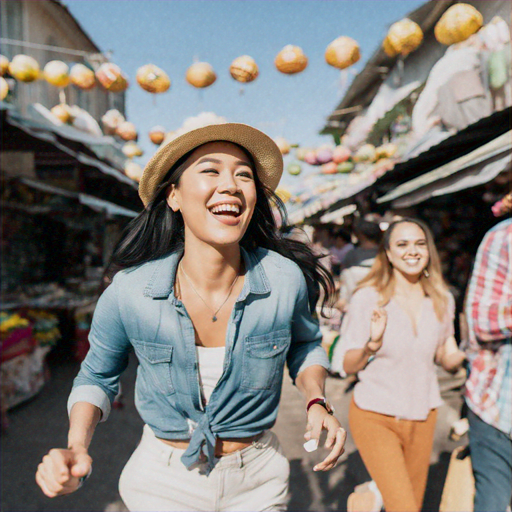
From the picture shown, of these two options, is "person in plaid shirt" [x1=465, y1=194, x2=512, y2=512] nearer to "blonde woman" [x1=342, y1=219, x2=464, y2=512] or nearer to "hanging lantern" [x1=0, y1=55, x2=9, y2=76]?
"blonde woman" [x1=342, y1=219, x2=464, y2=512]

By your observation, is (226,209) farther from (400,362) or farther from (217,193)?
(400,362)

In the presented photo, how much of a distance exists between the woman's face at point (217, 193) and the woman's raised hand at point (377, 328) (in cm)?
107

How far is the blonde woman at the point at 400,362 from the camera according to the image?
2.34 m

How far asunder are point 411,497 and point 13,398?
4.33 meters

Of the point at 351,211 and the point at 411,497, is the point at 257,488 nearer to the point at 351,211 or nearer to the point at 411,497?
the point at 411,497

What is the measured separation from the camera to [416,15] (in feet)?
35.2

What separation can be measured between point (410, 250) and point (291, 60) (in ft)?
6.12

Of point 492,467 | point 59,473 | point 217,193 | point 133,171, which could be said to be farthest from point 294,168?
point 59,473

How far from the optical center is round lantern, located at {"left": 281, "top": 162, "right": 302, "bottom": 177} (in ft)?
26.3

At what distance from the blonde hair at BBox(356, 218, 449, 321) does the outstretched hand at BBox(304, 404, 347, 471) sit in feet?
4.07

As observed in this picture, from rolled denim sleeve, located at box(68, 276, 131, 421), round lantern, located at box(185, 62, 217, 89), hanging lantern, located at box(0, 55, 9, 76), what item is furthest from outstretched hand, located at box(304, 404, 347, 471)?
hanging lantern, located at box(0, 55, 9, 76)

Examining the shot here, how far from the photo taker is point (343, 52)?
3.47 m

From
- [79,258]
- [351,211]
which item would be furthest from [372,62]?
[79,258]

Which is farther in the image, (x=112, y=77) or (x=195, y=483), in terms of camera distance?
(x=112, y=77)
